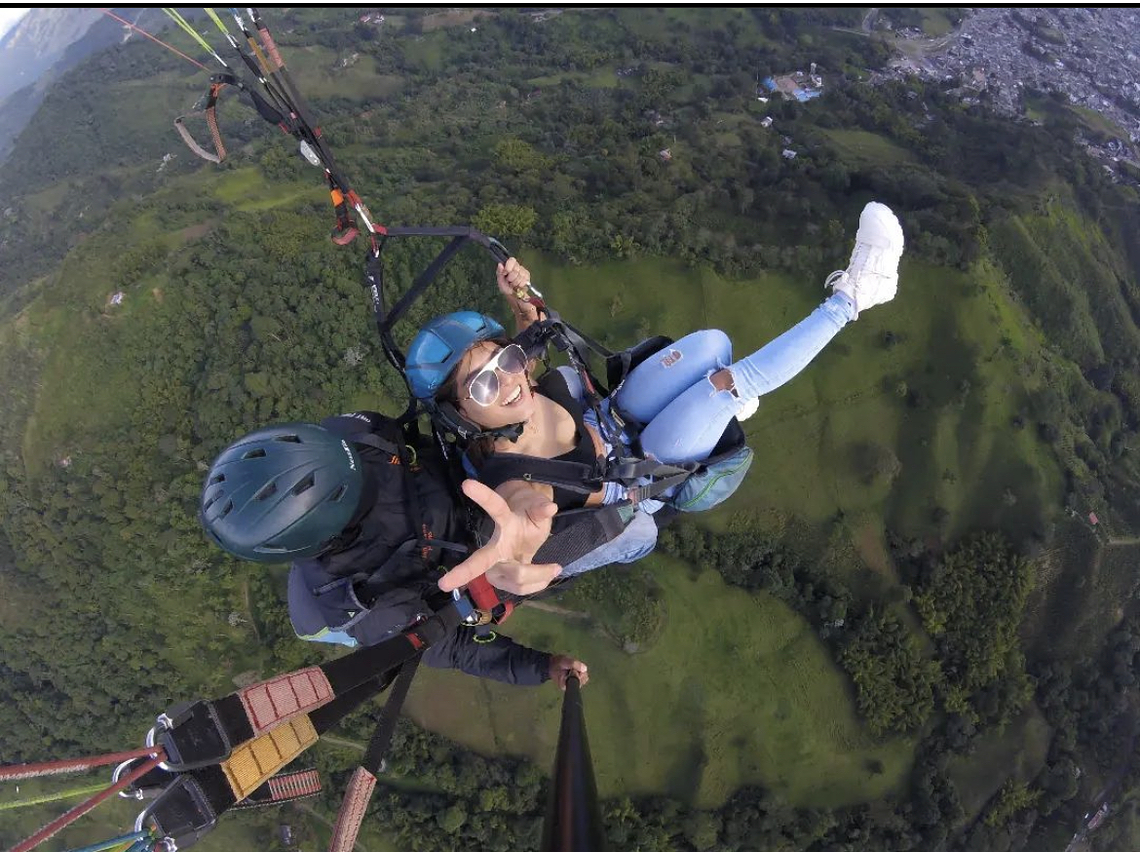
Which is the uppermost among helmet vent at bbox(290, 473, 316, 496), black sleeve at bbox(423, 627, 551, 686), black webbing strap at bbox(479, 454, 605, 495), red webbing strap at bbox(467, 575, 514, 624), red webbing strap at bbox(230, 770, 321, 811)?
helmet vent at bbox(290, 473, 316, 496)

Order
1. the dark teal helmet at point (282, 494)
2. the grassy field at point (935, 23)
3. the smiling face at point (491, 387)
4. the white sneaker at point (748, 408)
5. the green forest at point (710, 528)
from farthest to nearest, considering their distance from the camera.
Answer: the grassy field at point (935, 23) → the green forest at point (710, 528) → the white sneaker at point (748, 408) → the smiling face at point (491, 387) → the dark teal helmet at point (282, 494)

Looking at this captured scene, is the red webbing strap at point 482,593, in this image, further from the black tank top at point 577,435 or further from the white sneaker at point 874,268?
the white sneaker at point 874,268

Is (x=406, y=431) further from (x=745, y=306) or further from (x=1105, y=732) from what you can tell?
(x=1105, y=732)

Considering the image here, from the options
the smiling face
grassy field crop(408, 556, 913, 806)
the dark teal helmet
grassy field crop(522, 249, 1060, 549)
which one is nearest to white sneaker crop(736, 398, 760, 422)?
the smiling face

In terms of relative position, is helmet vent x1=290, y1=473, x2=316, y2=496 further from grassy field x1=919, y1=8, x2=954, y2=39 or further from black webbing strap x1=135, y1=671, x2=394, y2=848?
grassy field x1=919, y1=8, x2=954, y2=39

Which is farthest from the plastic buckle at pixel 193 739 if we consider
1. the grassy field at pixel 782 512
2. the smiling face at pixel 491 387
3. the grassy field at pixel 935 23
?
the grassy field at pixel 935 23

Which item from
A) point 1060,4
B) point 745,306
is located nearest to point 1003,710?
point 745,306
